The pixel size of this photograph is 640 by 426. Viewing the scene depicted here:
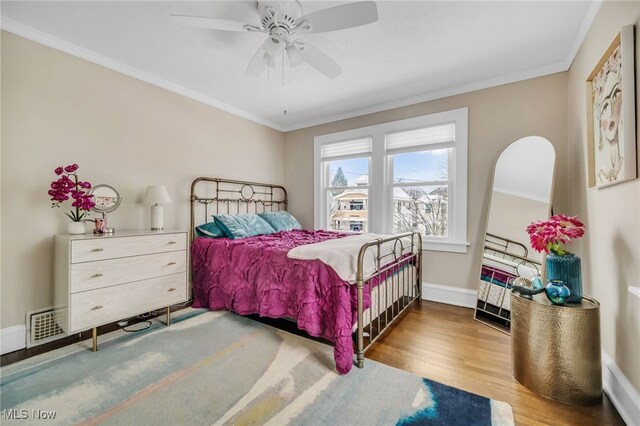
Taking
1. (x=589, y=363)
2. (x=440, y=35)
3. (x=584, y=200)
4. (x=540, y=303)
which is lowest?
(x=589, y=363)

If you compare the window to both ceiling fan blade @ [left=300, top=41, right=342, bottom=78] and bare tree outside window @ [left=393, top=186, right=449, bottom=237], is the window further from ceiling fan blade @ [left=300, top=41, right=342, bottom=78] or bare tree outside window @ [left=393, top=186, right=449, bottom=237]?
ceiling fan blade @ [left=300, top=41, right=342, bottom=78]

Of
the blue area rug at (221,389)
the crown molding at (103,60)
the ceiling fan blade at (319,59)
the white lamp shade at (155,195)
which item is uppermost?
the crown molding at (103,60)

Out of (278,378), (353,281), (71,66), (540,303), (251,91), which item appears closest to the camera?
(540,303)

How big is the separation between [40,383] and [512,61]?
14.5ft

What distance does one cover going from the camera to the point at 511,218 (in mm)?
2652

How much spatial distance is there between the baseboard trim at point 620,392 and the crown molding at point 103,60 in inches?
167

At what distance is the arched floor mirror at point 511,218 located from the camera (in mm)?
2490

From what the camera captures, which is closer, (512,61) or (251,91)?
(512,61)

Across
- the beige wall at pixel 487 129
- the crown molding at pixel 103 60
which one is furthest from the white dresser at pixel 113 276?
the beige wall at pixel 487 129

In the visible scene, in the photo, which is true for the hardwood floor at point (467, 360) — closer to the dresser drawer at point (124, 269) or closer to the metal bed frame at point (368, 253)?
the metal bed frame at point (368, 253)

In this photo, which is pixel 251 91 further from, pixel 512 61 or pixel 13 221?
pixel 512 61

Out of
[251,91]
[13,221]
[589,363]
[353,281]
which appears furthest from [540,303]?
[13,221]

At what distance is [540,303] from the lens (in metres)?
1.59

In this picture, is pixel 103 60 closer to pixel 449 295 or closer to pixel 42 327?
pixel 42 327
